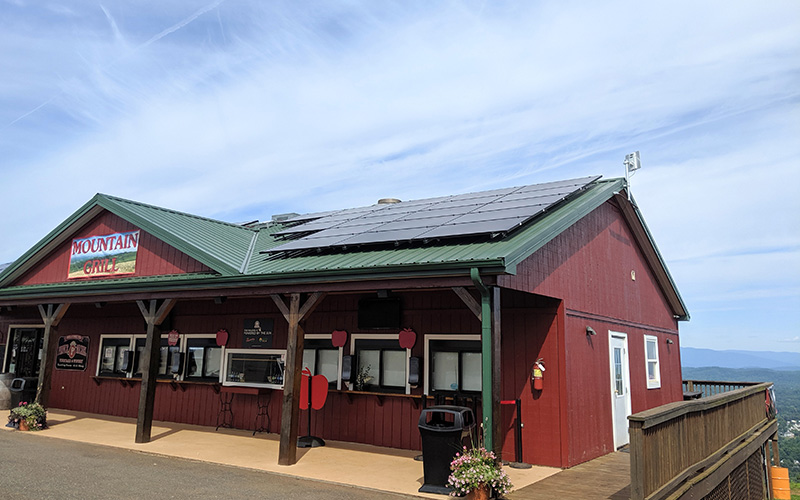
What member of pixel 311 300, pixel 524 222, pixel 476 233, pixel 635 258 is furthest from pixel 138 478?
pixel 635 258

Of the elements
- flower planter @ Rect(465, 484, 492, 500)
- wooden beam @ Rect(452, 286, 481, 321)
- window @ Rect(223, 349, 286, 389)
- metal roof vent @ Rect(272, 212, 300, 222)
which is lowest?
flower planter @ Rect(465, 484, 492, 500)

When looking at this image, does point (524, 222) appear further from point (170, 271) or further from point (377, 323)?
point (170, 271)

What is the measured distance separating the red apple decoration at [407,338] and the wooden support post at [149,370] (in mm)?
4511

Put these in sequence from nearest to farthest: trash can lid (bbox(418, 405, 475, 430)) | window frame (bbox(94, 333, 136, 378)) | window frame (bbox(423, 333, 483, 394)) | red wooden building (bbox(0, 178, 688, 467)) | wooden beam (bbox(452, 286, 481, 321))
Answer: trash can lid (bbox(418, 405, 475, 430))
wooden beam (bbox(452, 286, 481, 321))
red wooden building (bbox(0, 178, 688, 467))
window frame (bbox(423, 333, 483, 394))
window frame (bbox(94, 333, 136, 378))

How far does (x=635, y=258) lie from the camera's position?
1428 centimetres

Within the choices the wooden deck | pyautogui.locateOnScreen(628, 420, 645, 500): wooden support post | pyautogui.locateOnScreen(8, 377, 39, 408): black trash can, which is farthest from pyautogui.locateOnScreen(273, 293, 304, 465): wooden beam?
pyautogui.locateOnScreen(8, 377, 39, 408): black trash can

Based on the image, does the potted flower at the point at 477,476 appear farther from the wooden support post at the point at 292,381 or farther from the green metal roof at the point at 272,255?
the wooden support post at the point at 292,381

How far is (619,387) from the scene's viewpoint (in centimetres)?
1213

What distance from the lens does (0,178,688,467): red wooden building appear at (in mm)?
9453

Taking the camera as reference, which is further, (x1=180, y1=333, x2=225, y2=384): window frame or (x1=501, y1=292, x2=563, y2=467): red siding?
(x1=180, y1=333, x2=225, y2=384): window frame

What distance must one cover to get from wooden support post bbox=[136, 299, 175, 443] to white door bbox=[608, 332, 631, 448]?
28.7 ft

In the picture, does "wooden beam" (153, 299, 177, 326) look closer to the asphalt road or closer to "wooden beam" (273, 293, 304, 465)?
the asphalt road

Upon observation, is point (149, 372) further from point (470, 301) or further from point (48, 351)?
point (470, 301)

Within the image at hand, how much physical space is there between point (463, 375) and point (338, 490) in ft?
Result: 11.6
